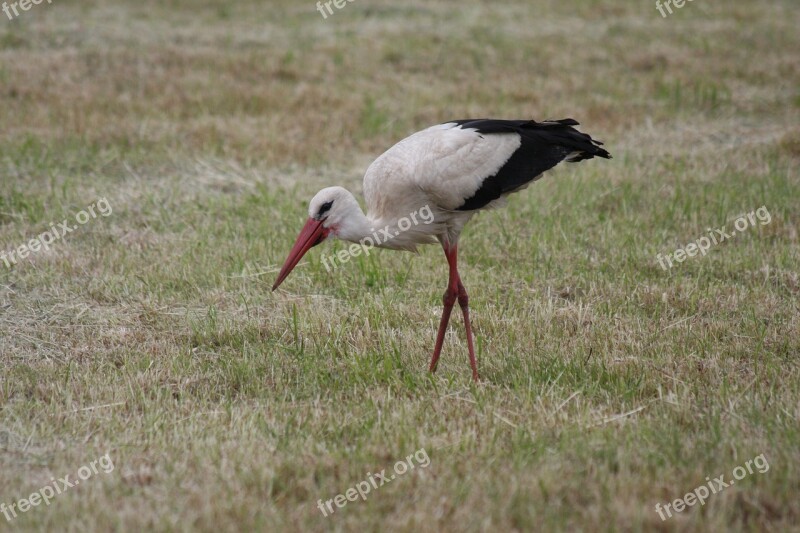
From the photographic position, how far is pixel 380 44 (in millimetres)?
13484

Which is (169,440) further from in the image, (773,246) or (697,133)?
(697,133)

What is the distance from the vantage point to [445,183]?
16.6ft

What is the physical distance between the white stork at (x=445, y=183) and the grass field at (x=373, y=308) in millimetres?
611

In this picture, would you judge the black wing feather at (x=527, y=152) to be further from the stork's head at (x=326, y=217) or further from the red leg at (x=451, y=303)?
the stork's head at (x=326, y=217)

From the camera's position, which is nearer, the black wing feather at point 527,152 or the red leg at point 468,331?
the red leg at point 468,331

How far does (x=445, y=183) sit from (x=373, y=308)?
3.64 ft

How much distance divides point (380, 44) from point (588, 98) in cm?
360

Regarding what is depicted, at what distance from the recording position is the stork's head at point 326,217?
16.0 ft

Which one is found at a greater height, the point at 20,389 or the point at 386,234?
the point at 386,234

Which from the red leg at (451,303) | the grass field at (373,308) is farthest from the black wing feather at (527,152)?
the grass field at (373,308)

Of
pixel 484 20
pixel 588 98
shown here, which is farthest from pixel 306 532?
pixel 484 20

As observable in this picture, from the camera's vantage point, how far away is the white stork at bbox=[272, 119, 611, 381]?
4.97 meters

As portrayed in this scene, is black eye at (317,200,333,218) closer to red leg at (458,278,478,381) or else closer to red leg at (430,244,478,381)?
red leg at (430,244,478,381)

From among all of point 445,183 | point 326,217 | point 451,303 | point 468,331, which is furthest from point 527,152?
point 326,217
